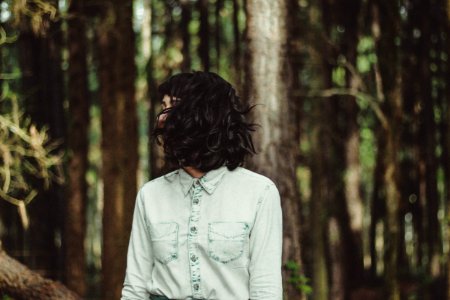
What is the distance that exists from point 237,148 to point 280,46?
3264mm

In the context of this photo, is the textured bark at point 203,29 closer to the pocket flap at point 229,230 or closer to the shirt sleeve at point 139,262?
the shirt sleeve at point 139,262

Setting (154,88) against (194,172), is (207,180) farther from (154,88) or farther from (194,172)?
(154,88)

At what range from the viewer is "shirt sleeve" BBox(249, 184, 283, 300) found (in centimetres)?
282

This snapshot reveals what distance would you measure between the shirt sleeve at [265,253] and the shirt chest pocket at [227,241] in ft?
0.13

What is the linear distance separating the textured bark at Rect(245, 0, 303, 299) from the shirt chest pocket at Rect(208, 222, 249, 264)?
3.02 m

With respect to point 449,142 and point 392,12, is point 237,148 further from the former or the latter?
point 392,12

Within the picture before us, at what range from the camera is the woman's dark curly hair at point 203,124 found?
113 inches

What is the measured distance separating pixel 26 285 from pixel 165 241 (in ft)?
11.3

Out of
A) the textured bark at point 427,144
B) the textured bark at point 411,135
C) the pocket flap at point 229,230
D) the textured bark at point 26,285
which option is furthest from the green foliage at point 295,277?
the textured bark at point 427,144

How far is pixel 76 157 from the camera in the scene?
1292cm

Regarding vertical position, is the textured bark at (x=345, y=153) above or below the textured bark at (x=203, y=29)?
below

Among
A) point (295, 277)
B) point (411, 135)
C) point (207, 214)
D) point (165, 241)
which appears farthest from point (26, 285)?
point (411, 135)

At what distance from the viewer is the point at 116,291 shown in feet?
36.4

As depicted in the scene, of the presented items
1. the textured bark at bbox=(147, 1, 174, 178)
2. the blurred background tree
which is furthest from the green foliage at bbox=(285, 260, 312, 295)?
the textured bark at bbox=(147, 1, 174, 178)
